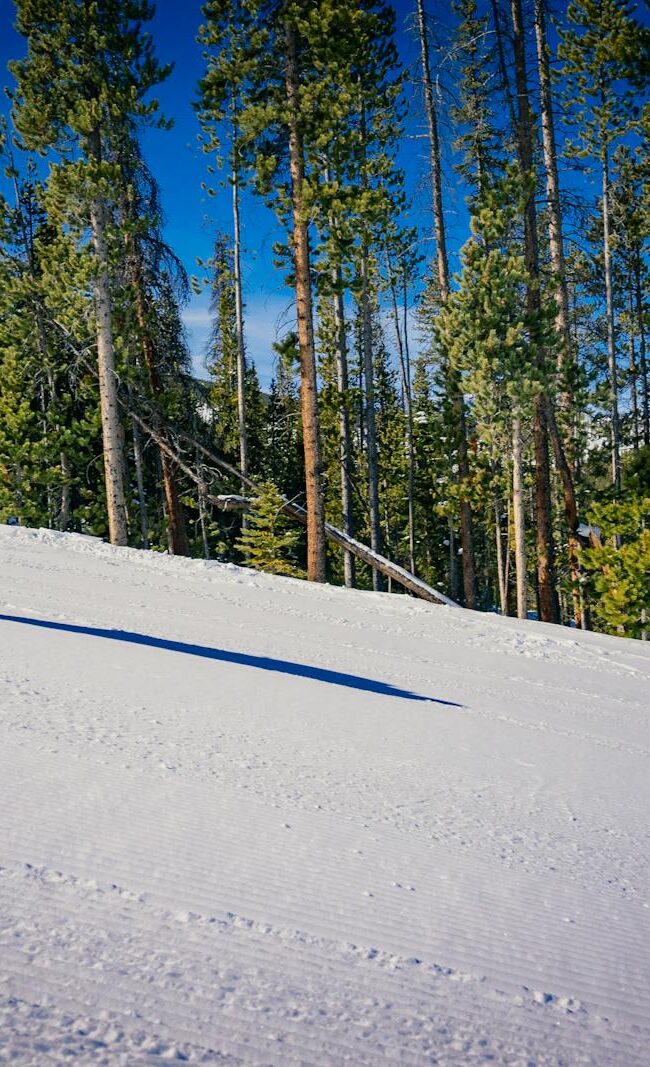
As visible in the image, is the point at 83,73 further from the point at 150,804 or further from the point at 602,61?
the point at 150,804

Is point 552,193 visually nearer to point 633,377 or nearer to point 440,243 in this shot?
point 440,243

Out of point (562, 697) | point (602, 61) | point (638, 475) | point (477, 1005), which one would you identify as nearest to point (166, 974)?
point (477, 1005)

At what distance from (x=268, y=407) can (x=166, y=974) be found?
37.1m

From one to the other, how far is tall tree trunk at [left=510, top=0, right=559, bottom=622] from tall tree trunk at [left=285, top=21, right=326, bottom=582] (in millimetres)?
4895

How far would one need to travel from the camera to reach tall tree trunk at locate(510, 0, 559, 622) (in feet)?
45.4

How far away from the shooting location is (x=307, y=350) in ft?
43.3

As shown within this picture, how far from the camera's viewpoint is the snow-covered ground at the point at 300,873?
1412 millimetres

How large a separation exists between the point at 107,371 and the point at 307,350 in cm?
426

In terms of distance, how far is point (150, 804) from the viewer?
7.95 ft

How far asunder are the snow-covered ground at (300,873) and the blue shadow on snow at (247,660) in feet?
1.22

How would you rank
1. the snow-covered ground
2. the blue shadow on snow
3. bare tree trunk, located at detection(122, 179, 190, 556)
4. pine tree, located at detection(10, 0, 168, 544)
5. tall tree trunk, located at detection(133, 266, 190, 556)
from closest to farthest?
the snow-covered ground
the blue shadow on snow
pine tree, located at detection(10, 0, 168, 544)
bare tree trunk, located at detection(122, 179, 190, 556)
tall tree trunk, located at detection(133, 266, 190, 556)

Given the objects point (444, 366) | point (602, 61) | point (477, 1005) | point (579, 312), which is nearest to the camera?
point (477, 1005)

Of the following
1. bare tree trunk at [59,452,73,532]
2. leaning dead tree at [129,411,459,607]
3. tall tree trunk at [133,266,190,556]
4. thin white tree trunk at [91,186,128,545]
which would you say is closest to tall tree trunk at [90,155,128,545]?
thin white tree trunk at [91,186,128,545]

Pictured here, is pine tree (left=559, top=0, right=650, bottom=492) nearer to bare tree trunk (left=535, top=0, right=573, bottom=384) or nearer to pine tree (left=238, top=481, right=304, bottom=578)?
bare tree trunk (left=535, top=0, right=573, bottom=384)
